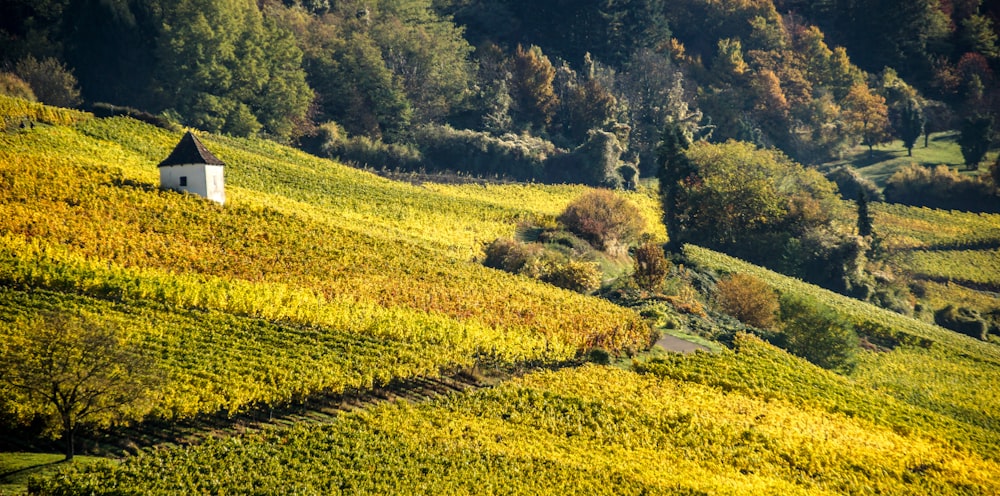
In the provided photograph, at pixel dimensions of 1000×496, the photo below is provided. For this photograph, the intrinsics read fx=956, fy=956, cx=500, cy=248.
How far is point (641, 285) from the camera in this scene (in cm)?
6444

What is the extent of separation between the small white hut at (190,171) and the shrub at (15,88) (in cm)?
2460

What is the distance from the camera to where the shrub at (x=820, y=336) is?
61969 mm

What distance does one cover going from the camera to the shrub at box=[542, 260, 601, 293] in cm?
6172

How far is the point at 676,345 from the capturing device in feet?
174

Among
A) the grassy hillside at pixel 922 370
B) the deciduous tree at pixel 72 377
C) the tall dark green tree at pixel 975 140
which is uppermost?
the tall dark green tree at pixel 975 140

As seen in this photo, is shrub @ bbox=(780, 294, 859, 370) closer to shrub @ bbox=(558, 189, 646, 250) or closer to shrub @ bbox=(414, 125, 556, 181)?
shrub @ bbox=(558, 189, 646, 250)

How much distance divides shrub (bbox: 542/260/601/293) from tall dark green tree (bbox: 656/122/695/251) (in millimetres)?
24719

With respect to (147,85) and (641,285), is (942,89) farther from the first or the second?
(147,85)

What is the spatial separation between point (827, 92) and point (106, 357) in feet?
394

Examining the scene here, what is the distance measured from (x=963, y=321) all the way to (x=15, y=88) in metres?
80.2

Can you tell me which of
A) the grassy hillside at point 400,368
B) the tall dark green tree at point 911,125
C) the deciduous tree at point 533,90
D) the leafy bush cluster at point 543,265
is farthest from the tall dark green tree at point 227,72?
the tall dark green tree at point 911,125

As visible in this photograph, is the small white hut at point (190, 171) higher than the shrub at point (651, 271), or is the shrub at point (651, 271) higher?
the small white hut at point (190, 171)

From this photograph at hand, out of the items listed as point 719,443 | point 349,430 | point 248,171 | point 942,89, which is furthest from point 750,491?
point 942,89

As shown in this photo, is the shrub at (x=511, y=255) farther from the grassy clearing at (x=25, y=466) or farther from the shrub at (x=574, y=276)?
the grassy clearing at (x=25, y=466)
